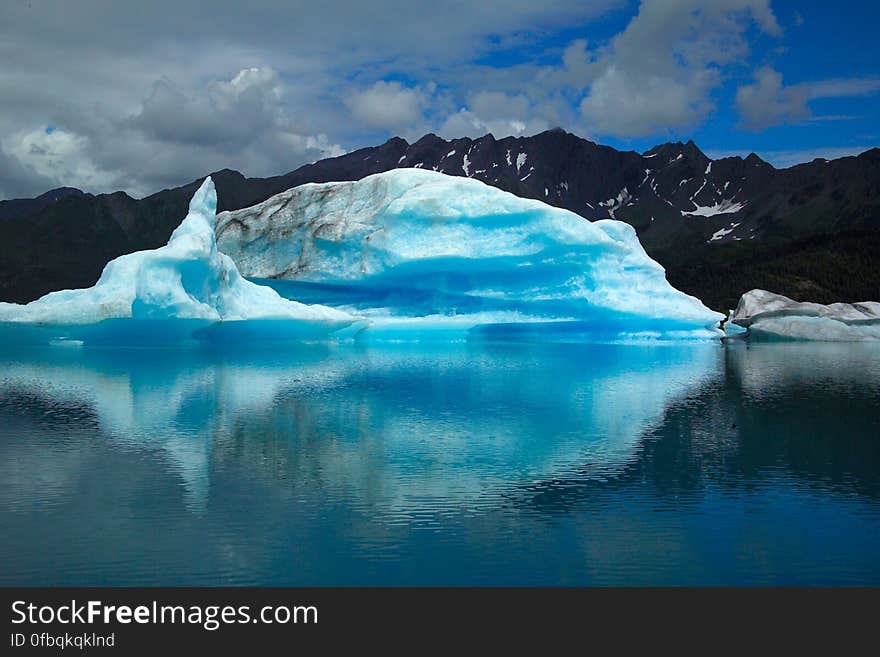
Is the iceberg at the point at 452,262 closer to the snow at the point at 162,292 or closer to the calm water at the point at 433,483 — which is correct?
the snow at the point at 162,292

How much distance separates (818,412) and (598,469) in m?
8.78

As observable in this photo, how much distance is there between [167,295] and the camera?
28.0 metres

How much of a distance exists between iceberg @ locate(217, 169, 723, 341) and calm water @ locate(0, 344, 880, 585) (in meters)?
14.5

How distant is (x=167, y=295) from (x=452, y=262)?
1359cm

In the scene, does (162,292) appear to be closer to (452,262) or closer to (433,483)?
(452,262)

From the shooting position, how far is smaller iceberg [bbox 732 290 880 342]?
49.2m

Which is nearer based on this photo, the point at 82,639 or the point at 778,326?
the point at 82,639

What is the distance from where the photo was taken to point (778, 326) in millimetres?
50938

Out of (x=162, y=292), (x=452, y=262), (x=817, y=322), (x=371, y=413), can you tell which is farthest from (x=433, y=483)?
(x=817, y=322)

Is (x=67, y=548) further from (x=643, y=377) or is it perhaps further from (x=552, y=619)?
(x=643, y=377)

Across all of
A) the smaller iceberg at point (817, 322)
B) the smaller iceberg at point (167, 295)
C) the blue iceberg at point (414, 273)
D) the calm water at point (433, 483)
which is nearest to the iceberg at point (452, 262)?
the blue iceberg at point (414, 273)

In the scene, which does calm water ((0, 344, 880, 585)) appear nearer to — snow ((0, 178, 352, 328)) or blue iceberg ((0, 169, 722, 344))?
snow ((0, 178, 352, 328))

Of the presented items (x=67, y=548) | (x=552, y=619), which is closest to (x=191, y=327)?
(x=67, y=548)

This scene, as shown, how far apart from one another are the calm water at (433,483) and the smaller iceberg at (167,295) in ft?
18.6
